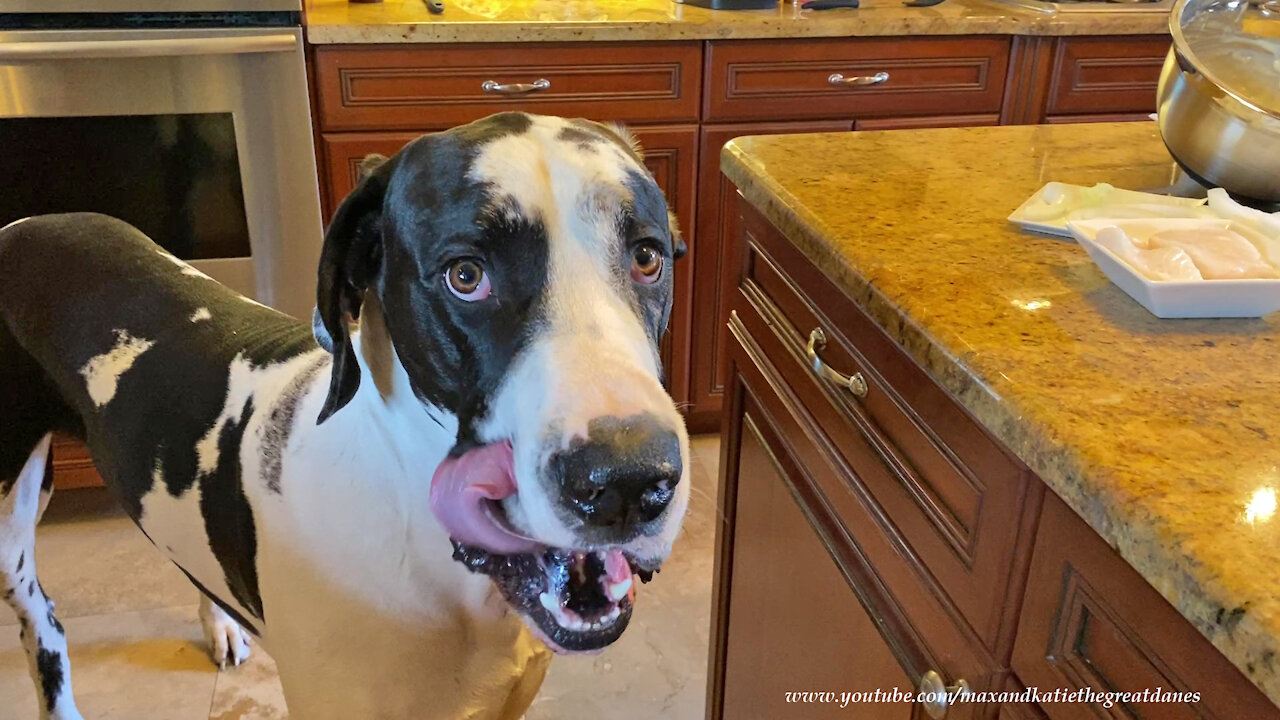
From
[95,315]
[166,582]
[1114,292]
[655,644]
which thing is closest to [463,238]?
[1114,292]

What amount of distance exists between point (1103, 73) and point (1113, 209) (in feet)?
6.29

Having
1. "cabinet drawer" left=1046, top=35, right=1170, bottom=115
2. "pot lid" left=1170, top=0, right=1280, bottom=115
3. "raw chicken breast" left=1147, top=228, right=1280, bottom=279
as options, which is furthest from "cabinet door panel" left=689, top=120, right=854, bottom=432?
"raw chicken breast" left=1147, top=228, right=1280, bottom=279

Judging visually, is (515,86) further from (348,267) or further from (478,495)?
(478,495)

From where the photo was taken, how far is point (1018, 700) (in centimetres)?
77

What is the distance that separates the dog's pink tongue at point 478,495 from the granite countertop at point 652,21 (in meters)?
1.50

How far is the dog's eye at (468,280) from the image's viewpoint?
3.09 ft

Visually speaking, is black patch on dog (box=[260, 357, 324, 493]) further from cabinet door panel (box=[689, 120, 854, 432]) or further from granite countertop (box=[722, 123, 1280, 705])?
cabinet door panel (box=[689, 120, 854, 432])

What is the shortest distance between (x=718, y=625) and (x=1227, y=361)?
0.93m

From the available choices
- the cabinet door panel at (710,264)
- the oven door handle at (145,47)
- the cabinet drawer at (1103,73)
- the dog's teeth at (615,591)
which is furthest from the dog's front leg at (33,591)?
the cabinet drawer at (1103,73)

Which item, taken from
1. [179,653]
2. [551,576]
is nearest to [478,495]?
[551,576]

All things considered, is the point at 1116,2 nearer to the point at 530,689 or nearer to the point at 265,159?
the point at 265,159

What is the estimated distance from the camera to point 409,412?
3.52 feet

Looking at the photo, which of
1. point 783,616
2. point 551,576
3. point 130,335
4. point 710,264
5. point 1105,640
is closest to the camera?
point 1105,640

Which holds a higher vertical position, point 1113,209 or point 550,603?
point 1113,209
